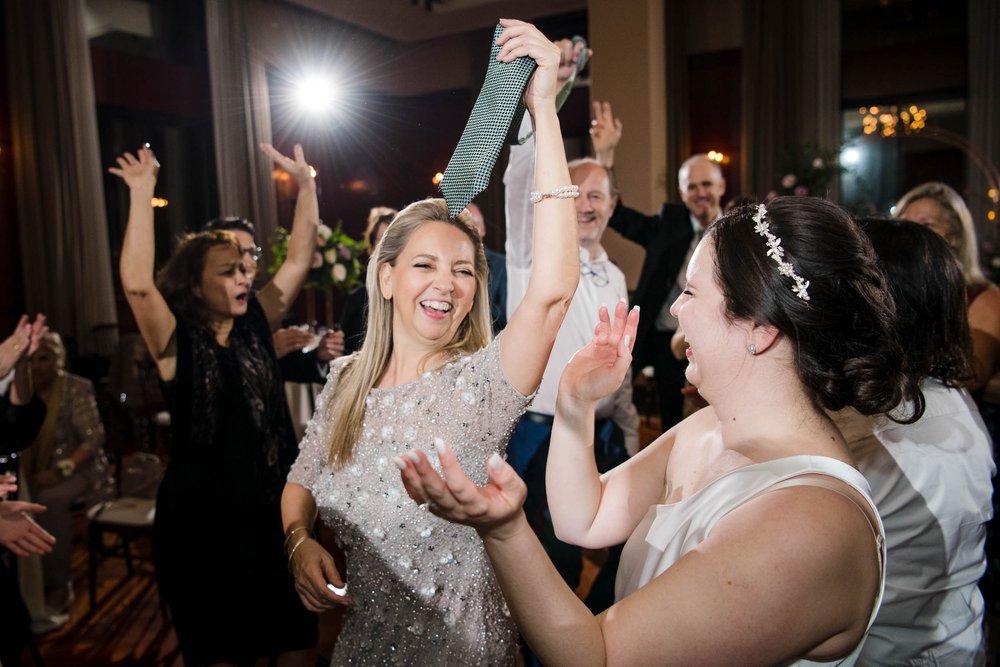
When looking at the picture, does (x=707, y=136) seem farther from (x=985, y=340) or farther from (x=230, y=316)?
(x=230, y=316)

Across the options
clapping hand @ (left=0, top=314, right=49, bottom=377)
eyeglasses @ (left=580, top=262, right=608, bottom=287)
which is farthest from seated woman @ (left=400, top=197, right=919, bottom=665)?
clapping hand @ (left=0, top=314, right=49, bottom=377)

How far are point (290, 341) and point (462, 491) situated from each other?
129cm

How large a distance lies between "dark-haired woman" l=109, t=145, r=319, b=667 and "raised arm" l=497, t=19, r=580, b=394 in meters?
0.82

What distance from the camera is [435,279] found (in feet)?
4.22

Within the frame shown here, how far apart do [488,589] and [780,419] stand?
654 millimetres

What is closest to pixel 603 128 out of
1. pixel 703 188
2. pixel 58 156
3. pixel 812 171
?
pixel 58 156

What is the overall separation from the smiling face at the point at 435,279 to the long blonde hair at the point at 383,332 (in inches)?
0.8

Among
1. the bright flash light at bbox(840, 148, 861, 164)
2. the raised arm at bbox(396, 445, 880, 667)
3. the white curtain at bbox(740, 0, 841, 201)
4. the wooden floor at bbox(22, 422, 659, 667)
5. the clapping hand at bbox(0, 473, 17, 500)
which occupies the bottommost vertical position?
the wooden floor at bbox(22, 422, 659, 667)

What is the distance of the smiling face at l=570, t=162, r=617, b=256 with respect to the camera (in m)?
1.97

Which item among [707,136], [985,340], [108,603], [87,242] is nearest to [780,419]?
[985,340]

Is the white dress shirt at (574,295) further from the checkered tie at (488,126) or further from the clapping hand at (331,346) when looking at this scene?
the clapping hand at (331,346)

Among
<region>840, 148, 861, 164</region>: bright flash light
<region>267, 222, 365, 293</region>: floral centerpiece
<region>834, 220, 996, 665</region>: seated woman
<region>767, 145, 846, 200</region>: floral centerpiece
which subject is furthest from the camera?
<region>840, 148, 861, 164</region>: bright flash light

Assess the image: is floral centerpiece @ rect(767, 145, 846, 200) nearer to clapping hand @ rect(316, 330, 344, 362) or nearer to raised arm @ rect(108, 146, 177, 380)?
clapping hand @ rect(316, 330, 344, 362)

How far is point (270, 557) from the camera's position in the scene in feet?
5.94
